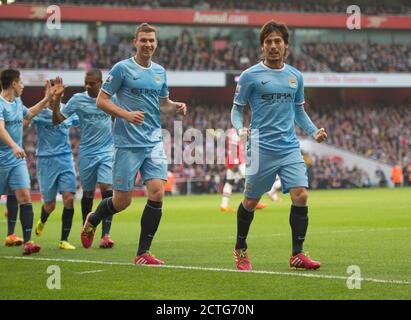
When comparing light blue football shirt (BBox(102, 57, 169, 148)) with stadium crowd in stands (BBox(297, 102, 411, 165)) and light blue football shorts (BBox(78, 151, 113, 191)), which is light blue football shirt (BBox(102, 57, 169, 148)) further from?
stadium crowd in stands (BBox(297, 102, 411, 165))

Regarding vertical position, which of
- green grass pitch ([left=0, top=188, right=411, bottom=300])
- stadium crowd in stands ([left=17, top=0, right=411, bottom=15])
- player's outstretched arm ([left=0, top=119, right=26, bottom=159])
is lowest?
green grass pitch ([left=0, top=188, right=411, bottom=300])

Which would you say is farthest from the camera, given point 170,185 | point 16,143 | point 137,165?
point 170,185

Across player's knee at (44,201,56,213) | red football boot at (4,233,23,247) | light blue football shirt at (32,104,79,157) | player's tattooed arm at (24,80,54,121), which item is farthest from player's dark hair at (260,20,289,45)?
red football boot at (4,233,23,247)

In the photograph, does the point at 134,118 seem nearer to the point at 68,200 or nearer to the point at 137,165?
the point at 137,165

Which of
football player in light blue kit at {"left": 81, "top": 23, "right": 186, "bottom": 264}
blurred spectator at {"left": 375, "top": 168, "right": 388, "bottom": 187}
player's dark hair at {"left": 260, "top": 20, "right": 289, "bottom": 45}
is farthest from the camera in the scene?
blurred spectator at {"left": 375, "top": 168, "right": 388, "bottom": 187}

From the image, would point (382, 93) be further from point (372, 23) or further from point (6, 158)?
point (6, 158)

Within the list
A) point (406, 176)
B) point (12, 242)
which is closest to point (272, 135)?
point (12, 242)

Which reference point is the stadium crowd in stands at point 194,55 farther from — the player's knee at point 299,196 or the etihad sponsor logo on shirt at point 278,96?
the player's knee at point 299,196

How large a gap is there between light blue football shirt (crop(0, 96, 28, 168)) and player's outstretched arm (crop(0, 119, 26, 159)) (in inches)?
18.1

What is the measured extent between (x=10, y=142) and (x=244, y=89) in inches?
116

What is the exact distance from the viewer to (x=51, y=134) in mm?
13320

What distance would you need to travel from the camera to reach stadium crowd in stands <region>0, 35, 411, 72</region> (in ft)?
159

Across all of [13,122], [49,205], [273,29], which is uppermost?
[273,29]
